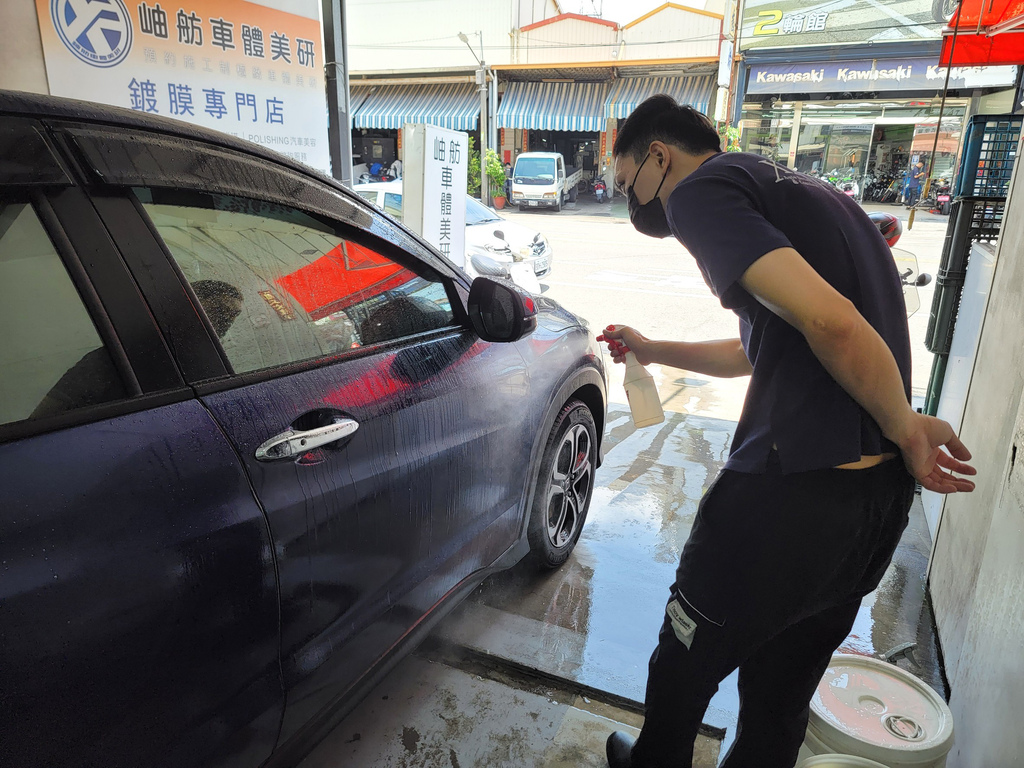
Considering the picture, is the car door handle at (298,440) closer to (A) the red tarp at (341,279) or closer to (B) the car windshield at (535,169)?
(A) the red tarp at (341,279)

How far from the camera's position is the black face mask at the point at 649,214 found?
1.59 meters

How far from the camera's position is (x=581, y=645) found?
2.45 metres

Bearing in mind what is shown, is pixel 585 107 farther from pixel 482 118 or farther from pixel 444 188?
pixel 444 188

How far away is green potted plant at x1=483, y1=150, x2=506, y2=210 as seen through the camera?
22750 mm

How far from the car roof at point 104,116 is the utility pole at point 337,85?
285 centimetres

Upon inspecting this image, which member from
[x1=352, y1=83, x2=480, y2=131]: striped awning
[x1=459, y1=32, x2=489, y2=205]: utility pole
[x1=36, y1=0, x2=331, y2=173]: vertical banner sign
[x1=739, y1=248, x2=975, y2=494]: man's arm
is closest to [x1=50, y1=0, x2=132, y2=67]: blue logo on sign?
[x1=36, y1=0, x2=331, y2=173]: vertical banner sign

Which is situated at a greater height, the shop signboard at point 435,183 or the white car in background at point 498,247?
the shop signboard at point 435,183

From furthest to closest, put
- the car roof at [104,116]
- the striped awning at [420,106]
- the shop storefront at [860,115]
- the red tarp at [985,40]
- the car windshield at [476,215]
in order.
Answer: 1. the striped awning at [420,106]
2. the shop storefront at [860,115]
3. the car windshield at [476,215]
4. the red tarp at [985,40]
5. the car roof at [104,116]

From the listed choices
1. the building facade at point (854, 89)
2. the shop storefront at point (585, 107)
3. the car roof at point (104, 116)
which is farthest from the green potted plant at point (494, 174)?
the car roof at point (104, 116)

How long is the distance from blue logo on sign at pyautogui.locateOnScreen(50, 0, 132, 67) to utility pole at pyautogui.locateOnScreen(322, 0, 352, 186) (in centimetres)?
139

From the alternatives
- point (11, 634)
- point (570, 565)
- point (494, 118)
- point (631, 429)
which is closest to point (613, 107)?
point (494, 118)

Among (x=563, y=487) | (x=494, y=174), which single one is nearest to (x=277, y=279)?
(x=563, y=487)

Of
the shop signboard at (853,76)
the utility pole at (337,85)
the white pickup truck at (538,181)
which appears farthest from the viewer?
the white pickup truck at (538,181)

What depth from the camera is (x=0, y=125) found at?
1090 mm
